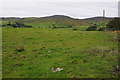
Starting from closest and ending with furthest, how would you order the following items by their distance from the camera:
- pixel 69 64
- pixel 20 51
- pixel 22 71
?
pixel 22 71 < pixel 69 64 < pixel 20 51

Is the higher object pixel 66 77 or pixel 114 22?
pixel 114 22

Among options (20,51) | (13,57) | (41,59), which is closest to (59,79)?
(41,59)

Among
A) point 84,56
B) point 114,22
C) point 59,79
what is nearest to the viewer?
point 59,79

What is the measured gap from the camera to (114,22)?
63.5 metres

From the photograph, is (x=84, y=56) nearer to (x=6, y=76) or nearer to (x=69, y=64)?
(x=69, y=64)

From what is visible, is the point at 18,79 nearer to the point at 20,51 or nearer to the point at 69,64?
the point at 69,64

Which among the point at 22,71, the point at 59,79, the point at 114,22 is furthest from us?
the point at 114,22

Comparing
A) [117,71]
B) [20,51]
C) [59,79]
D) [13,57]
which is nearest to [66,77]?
[59,79]

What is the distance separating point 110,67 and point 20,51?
11.8m

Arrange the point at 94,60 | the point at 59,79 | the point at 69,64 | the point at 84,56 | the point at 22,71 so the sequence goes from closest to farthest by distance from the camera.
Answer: the point at 59,79
the point at 22,71
the point at 69,64
the point at 94,60
the point at 84,56

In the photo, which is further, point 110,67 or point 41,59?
point 41,59

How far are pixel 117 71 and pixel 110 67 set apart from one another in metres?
0.92

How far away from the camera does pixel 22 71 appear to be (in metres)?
13.8

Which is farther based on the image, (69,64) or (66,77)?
(69,64)
